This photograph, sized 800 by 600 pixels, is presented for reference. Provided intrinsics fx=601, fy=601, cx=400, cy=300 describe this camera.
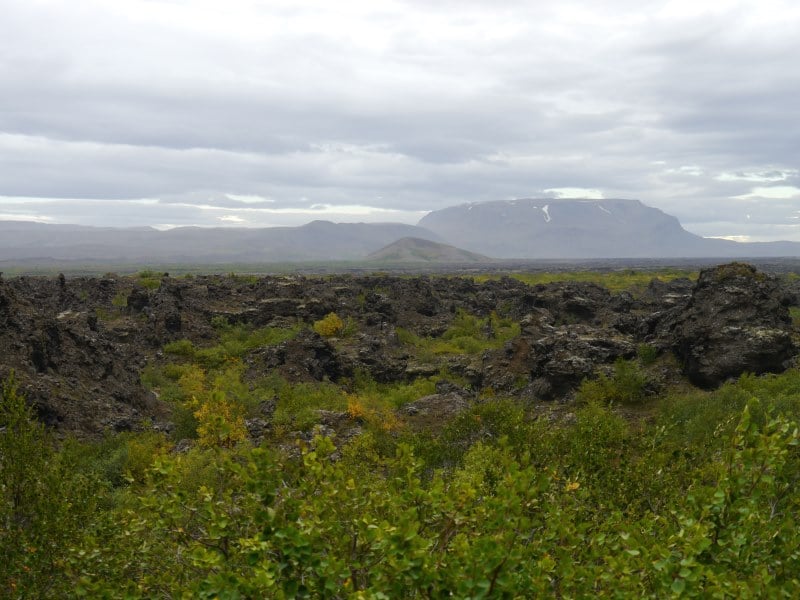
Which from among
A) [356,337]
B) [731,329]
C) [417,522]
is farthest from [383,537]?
[356,337]

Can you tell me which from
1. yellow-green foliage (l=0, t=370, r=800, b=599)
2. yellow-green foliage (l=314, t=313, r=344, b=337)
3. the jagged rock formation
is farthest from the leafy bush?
yellow-green foliage (l=314, t=313, r=344, b=337)

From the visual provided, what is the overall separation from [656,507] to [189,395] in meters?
23.4

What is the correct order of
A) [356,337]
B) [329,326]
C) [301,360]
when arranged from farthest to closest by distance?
[329,326] → [356,337] → [301,360]

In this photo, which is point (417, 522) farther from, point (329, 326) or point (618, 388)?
point (329, 326)

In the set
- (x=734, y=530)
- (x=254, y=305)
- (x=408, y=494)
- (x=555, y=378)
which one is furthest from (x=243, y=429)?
(x=254, y=305)

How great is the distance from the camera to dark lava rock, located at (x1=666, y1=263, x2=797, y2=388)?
80.0 ft

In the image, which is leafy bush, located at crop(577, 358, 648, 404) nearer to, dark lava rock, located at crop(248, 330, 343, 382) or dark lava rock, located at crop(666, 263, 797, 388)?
dark lava rock, located at crop(666, 263, 797, 388)

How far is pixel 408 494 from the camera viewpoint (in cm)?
585

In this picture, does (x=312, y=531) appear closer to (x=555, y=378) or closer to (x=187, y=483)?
(x=187, y=483)

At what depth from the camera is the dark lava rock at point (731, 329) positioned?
960 inches

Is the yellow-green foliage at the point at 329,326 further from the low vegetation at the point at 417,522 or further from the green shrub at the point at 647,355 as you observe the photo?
the low vegetation at the point at 417,522

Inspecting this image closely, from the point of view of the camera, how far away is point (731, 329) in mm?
25391

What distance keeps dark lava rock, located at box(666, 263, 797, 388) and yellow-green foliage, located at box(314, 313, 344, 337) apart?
2207cm

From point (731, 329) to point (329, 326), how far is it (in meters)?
25.6
